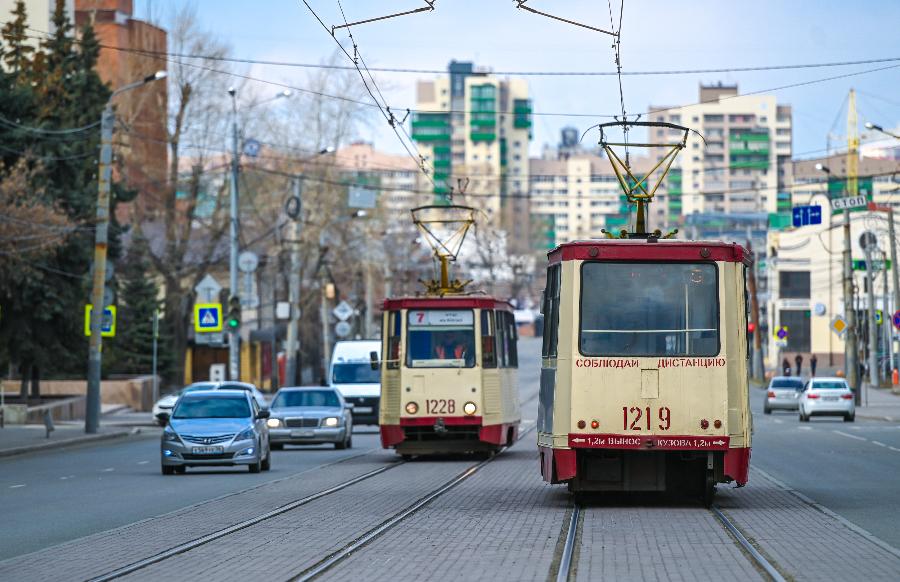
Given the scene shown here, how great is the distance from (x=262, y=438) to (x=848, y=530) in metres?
14.1

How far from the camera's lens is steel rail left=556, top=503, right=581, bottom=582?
11.9 m

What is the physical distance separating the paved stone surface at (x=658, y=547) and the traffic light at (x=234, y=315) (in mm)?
32337

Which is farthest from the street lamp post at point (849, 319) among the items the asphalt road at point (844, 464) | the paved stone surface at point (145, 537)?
the paved stone surface at point (145, 537)

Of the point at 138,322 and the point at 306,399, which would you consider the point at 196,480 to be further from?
the point at 138,322

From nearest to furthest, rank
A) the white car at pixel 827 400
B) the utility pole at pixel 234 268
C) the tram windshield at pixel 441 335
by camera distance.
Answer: the tram windshield at pixel 441 335 → the white car at pixel 827 400 → the utility pole at pixel 234 268

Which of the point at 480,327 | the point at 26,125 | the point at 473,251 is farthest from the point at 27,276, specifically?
the point at 473,251

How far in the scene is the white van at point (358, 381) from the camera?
48.8m

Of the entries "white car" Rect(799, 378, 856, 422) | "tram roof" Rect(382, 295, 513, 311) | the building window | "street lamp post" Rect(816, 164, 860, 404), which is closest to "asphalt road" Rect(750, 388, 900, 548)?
"white car" Rect(799, 378, 856, 422)

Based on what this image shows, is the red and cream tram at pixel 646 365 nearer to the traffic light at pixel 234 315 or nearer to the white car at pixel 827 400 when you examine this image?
the traffic light at pixel 234 315

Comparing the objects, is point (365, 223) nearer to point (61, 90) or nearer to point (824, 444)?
point (61, 90)

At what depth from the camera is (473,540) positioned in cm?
1466

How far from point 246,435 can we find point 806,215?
43558 mm

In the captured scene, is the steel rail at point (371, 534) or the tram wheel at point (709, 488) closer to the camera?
the steel rail at point (371, 534)

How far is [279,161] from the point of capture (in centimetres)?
7069
